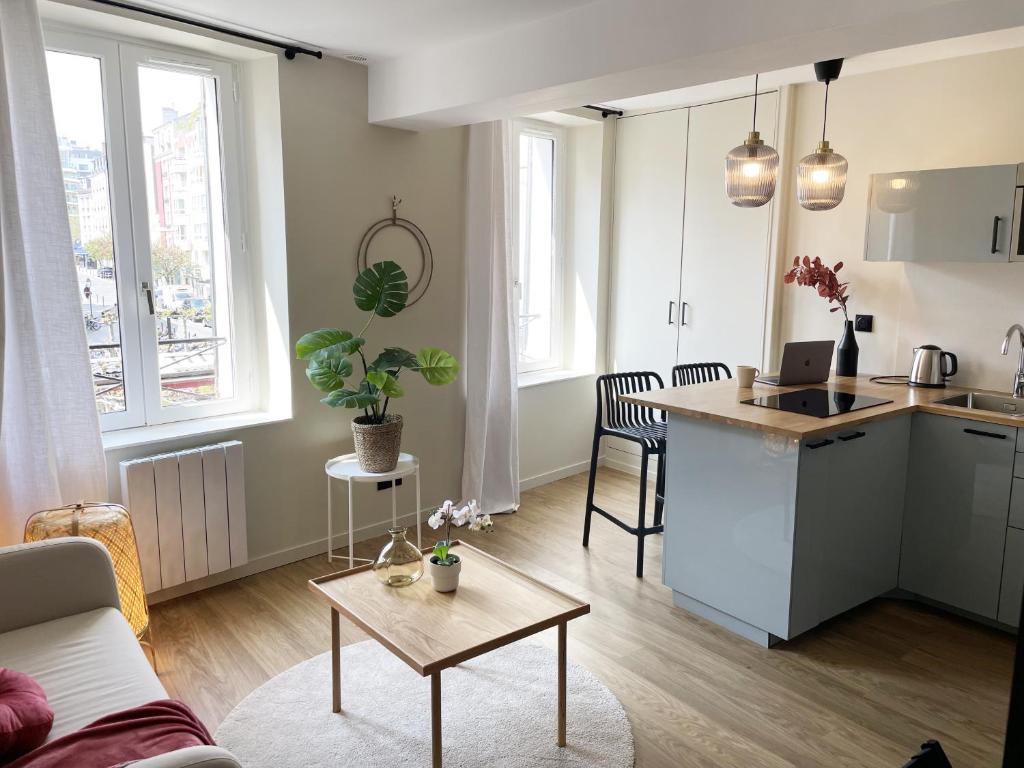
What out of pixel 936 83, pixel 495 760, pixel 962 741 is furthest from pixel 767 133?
pixel 495 760

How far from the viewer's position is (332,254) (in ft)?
11.9

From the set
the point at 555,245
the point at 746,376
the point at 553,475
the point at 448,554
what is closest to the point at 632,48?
the point at 746,376

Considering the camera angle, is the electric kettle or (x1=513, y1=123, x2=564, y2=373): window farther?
(x1=513, y1=123, x2=564, y2=373): window

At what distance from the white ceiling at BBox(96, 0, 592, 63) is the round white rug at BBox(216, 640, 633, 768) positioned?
7.92 feet

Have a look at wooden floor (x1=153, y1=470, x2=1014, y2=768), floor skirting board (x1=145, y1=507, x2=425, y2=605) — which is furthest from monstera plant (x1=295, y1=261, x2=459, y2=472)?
wooden floor (x1=153, y1=470, x2=1014, y2=768)

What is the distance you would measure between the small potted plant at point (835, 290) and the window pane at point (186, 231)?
2.91 meters

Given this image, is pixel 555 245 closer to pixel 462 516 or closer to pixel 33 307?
pixel 462 516

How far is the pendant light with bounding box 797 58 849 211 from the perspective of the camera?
3250 mm

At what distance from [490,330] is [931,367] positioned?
7.40ft

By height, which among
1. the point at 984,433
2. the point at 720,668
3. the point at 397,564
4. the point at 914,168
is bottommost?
the point at 720,668

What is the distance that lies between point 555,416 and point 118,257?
2820 mm

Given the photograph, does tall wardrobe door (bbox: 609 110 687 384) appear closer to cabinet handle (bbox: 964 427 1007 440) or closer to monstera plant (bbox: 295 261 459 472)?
monstera plant (bbox: 295 261 459 472)

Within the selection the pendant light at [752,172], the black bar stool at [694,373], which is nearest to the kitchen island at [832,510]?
the black bar stool at [694,373]

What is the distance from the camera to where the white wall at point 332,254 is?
3.46 m
